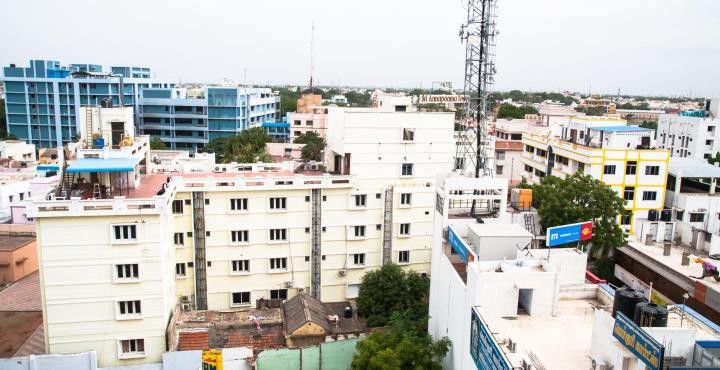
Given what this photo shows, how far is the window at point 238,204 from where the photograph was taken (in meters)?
31.9

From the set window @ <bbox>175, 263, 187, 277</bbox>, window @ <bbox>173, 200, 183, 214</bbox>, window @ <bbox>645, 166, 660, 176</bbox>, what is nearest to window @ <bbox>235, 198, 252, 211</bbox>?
window @ <bbox>173, 200, 183, 214</bbox>

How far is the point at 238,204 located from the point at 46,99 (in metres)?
67.1

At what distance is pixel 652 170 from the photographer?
43.2 meters

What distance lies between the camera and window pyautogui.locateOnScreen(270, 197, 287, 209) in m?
32.6

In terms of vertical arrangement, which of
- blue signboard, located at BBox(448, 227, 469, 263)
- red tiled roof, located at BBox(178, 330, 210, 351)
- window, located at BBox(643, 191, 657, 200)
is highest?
blue signboard, located at BBox(448, 227, 469, 263)

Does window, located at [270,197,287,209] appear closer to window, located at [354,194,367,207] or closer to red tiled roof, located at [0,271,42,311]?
window, located at [354,194,367,207]

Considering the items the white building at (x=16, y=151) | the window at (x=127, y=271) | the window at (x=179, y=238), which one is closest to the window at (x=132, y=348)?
the window at (x=127, y=271)

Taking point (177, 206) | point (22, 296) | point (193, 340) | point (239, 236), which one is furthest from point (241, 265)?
point (22, 296)

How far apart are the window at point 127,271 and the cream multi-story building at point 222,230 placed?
62 mm

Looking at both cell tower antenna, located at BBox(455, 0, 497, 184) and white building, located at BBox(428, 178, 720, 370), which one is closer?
white building, located at BBox(428, 178, 720, 370)

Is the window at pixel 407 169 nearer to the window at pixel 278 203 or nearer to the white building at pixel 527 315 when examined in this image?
the window at pixel 278 203

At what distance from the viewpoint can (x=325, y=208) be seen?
33438 mm

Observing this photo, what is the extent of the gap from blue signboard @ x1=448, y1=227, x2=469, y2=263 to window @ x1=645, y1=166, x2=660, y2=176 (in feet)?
88.1

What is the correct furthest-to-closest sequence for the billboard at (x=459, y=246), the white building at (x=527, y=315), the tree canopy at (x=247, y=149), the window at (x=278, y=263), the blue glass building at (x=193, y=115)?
the blue glass building at (x=193, y=115)
the tree canopy at (x=247, y=149)
the window at (x=278, y=263)
the billboard at (x=459, y=246)
the white building at (x=527, y=315)
